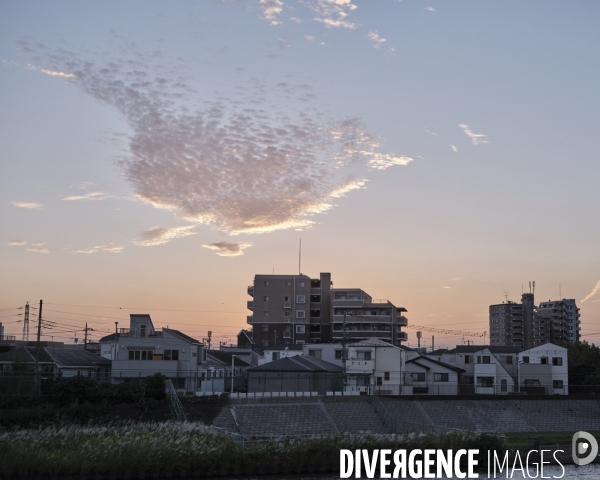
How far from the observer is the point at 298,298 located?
105938 millimetres

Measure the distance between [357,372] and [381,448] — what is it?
97.2ft

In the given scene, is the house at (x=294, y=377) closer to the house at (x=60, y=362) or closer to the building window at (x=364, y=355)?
the building window at (x=364, y=355)

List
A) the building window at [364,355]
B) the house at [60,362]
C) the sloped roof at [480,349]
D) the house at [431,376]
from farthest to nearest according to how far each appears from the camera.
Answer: the sloped roof at [480,349] → the house at [431,376] → the building window at [364,355] → the house at [60,362]

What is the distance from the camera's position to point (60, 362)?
190 ft

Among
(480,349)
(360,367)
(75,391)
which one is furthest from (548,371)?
(75,391)

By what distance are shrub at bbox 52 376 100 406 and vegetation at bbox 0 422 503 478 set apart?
6573 millimetres

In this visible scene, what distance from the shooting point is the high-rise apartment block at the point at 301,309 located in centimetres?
10194

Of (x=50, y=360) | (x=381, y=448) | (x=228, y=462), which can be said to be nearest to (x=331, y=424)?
(x=381, y=448)

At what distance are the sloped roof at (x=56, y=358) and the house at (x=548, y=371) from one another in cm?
4036

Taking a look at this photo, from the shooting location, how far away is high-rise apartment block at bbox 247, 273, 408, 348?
334 ft

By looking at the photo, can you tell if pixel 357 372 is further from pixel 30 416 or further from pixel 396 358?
pixel 30 416

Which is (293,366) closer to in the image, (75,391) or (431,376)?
(431,376)

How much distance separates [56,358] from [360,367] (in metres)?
26.4

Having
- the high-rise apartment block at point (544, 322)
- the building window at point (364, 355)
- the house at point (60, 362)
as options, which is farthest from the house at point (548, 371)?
Result: the high-rise apartment block at point (544, 322)
